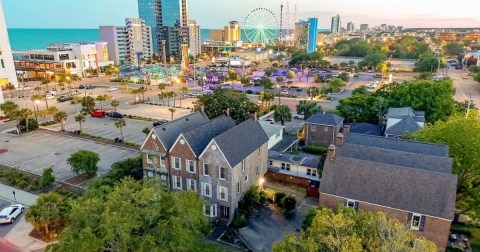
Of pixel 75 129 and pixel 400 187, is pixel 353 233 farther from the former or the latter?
pixel 75 129

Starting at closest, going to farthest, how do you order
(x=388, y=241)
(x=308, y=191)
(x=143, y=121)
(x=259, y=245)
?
(x=388, y=241) → (x=259, y=245) → (x=308, y=191) → (x=143, y=121)

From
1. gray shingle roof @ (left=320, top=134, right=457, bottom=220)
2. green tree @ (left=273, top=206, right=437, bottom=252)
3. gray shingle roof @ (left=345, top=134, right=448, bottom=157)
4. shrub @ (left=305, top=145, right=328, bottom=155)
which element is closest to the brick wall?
gray shingle roof @ (left=320, top=134, right=457, bottom=220)

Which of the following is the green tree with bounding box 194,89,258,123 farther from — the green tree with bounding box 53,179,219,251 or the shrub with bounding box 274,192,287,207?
the green tree with bounding box 53,179,219,251

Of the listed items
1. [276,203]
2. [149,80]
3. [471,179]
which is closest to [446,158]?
[471,179]

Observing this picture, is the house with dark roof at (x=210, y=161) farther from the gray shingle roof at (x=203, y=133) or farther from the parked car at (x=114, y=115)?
the parked car at (x=114, y=115)

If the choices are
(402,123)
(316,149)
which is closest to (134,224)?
(316,149)

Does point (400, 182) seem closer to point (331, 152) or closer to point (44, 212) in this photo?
point (331, 152)
